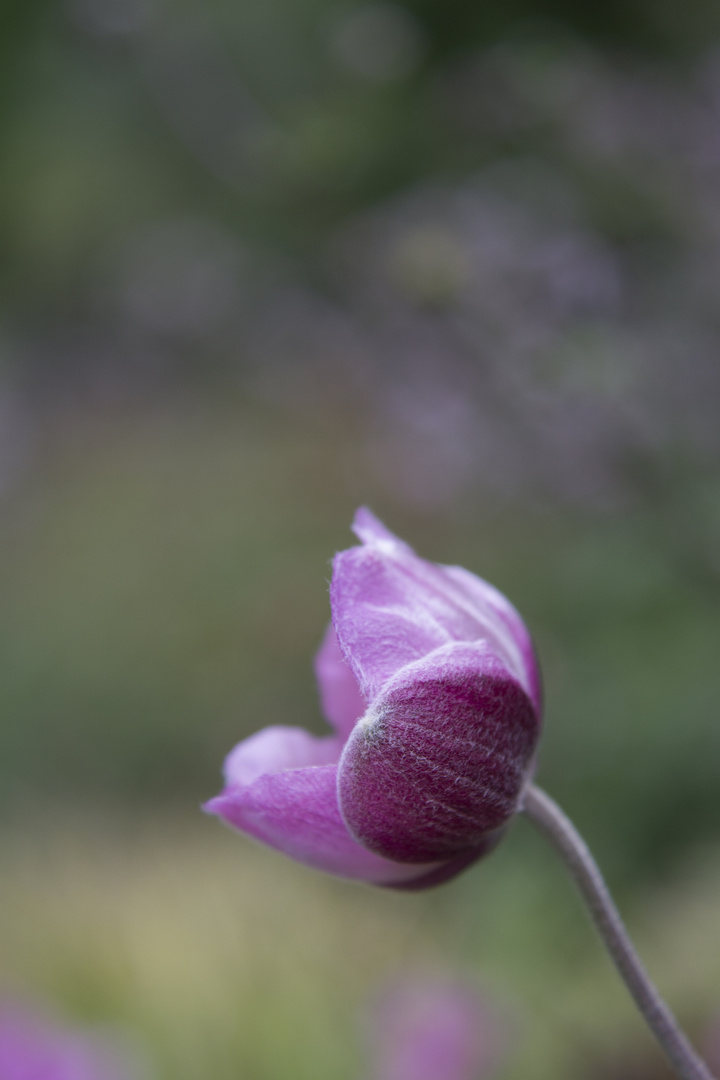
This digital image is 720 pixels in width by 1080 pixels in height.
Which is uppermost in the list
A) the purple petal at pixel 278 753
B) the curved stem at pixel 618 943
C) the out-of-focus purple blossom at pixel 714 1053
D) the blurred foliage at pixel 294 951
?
the curved stem at pixel 618 943

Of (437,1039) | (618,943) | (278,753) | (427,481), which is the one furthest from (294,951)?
(427,481)

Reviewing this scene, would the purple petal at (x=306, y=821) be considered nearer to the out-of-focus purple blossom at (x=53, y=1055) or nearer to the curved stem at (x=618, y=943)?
the curved stem at (x=618, y=943)

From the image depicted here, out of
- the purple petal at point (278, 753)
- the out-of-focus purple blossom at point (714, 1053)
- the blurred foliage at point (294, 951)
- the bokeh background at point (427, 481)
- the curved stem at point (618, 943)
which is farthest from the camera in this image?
the blurred foliage at point (294, 951)

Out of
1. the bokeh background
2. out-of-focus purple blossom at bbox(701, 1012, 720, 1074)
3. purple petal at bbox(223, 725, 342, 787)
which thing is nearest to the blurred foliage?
the bokeh background

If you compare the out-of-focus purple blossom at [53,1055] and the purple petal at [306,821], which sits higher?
the purple petal at [306,821]

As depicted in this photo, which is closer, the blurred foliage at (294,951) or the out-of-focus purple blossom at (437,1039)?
the out-of-focus purple blossom at (437,1039)

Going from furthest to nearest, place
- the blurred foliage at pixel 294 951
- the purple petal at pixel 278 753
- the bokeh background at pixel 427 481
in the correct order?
the blurred foliage at pixel 294 951 → the bokeh background at pixel 427 481 → the purple petal at pixel 278 753

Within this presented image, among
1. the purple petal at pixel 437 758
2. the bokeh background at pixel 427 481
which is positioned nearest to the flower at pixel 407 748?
the purple petal at pixel 437 758
